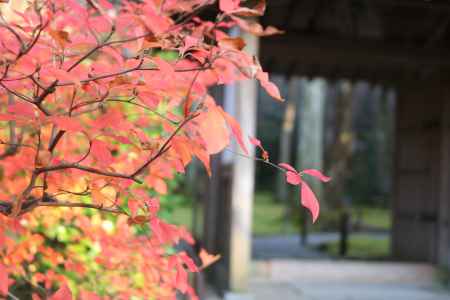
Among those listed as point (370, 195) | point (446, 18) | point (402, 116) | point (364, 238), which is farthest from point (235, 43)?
point (370, 195)

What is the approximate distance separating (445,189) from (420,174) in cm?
73

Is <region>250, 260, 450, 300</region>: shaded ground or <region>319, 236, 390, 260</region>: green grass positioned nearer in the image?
<region>250, 260, 450, 300</region>: shaded ground

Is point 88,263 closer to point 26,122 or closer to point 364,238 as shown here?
point 26,122

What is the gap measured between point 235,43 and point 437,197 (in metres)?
5.50

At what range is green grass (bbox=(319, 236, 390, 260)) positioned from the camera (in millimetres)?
8204

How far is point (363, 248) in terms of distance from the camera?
9258 millimetres

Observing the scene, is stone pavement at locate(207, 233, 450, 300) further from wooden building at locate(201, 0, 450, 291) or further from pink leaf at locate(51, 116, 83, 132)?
pink leaf at locate(51, 116, 83, 132)

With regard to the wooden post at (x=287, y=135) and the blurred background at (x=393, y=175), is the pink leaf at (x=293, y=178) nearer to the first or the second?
the blurred background at (x=393, y=175)

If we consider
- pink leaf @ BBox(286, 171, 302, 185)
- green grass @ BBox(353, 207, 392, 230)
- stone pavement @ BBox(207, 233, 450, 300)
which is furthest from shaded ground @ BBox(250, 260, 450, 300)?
green grass @ BBox(353, 207, 392, 230)

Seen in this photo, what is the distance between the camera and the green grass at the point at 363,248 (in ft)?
26.9

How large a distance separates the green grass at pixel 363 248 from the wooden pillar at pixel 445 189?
68.9 inches

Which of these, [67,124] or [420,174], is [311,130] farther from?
[67,124]

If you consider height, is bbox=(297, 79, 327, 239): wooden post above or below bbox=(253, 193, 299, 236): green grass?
above

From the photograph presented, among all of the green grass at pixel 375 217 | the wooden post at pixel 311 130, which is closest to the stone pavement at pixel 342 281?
the green grass at pixel 375 217
